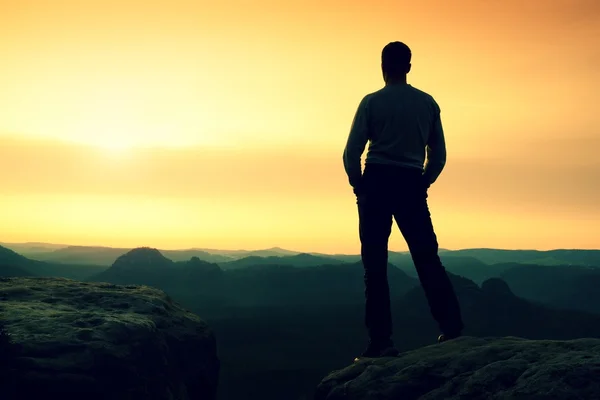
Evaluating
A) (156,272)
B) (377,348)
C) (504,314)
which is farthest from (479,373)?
(156,272)

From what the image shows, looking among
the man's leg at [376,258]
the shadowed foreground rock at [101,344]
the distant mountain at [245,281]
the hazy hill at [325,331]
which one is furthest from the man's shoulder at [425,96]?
the distant mountain at [245,281]

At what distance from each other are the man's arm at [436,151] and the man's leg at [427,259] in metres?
0.37

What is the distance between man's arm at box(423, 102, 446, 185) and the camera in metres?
7.43

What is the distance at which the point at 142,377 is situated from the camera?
820cm

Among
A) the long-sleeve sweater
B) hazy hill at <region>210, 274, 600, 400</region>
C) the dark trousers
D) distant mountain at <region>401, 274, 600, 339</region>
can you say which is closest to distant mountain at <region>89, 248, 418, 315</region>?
hazy hill at <region>210, 274, 600, 400</region>

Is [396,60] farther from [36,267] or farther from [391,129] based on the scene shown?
[36,267]

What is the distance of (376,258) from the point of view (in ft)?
23.4

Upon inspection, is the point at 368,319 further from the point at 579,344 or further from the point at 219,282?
the point at 219,282

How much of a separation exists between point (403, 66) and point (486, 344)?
10.9ft

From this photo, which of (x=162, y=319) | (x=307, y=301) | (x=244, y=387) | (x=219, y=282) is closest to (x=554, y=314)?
(x=307, y=301)

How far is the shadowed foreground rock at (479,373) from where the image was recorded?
4723 mm

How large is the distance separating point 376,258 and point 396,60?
7.81 feet

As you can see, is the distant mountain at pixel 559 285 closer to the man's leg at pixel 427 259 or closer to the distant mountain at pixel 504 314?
the distant mountain at pixel 504 314

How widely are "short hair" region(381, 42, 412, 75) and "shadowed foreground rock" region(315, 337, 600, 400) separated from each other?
10.6 ft
